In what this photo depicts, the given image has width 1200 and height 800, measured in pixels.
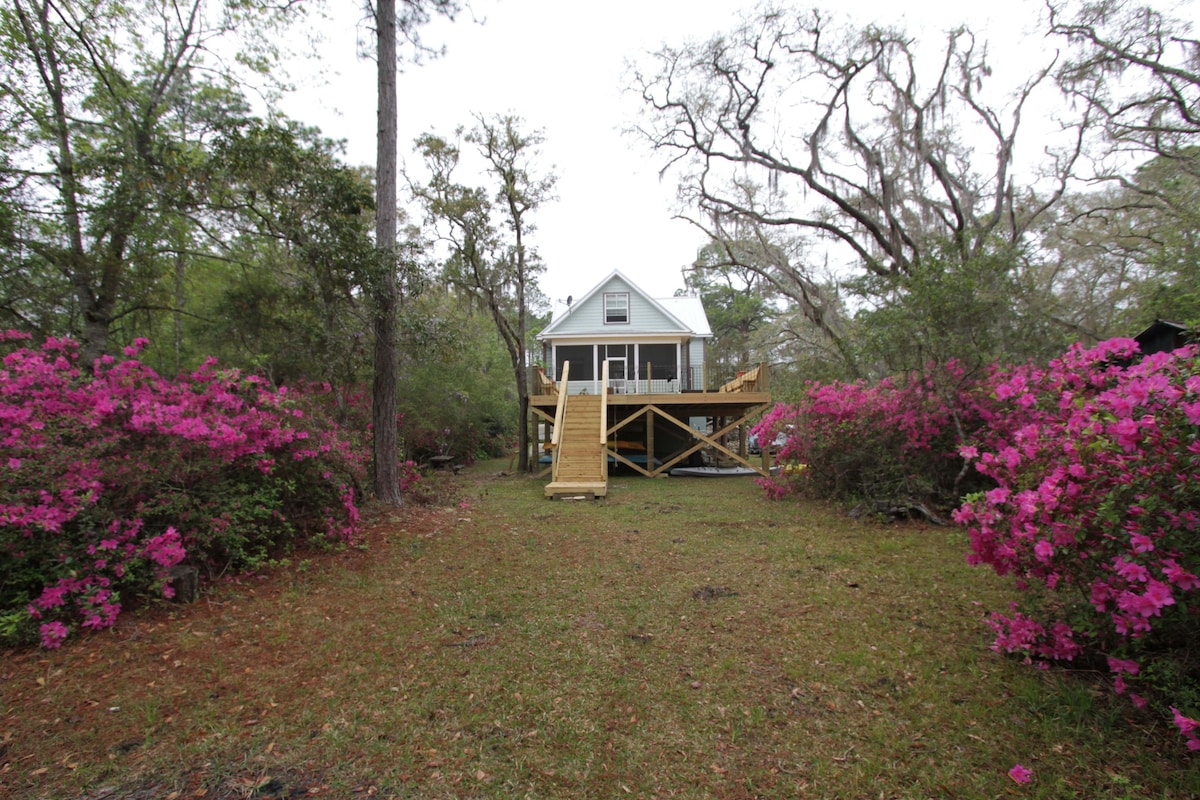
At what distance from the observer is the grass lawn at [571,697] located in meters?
2.26

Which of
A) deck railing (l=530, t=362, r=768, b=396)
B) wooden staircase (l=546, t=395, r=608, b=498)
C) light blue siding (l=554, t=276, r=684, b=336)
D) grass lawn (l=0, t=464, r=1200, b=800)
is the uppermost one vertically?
light blue siding (l=554, t=276, r=684, b=336)

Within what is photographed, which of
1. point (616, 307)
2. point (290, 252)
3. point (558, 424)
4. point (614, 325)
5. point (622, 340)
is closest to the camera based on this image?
point (290, 252)

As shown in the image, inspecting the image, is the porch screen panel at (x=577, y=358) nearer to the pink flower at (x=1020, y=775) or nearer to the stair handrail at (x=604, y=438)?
the stair handrail at (x=604, y=438)

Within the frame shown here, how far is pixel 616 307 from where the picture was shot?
18031mm

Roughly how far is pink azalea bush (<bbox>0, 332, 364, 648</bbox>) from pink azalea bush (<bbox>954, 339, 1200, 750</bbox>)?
5.15 m

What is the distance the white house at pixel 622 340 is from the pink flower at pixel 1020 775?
48.3ft

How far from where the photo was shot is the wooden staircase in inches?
384

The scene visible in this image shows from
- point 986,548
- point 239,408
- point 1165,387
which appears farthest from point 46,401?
point 1165,387

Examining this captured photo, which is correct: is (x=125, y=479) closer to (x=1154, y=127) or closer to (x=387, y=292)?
(x=387, y=292)

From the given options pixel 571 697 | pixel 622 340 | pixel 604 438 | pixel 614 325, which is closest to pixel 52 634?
pixel 571 697

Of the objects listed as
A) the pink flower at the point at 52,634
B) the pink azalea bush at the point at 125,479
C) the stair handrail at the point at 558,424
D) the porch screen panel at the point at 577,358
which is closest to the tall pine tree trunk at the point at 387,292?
the pink azalea bush at the point at 125,479

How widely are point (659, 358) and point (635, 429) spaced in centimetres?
256

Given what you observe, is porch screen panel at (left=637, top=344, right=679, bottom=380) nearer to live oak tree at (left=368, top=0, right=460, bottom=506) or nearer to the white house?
the white house

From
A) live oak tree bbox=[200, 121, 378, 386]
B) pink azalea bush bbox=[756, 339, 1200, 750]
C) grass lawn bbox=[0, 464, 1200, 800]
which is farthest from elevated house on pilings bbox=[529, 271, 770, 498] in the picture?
pink azalea bush bbox=[756, 339, 1200, 750]
